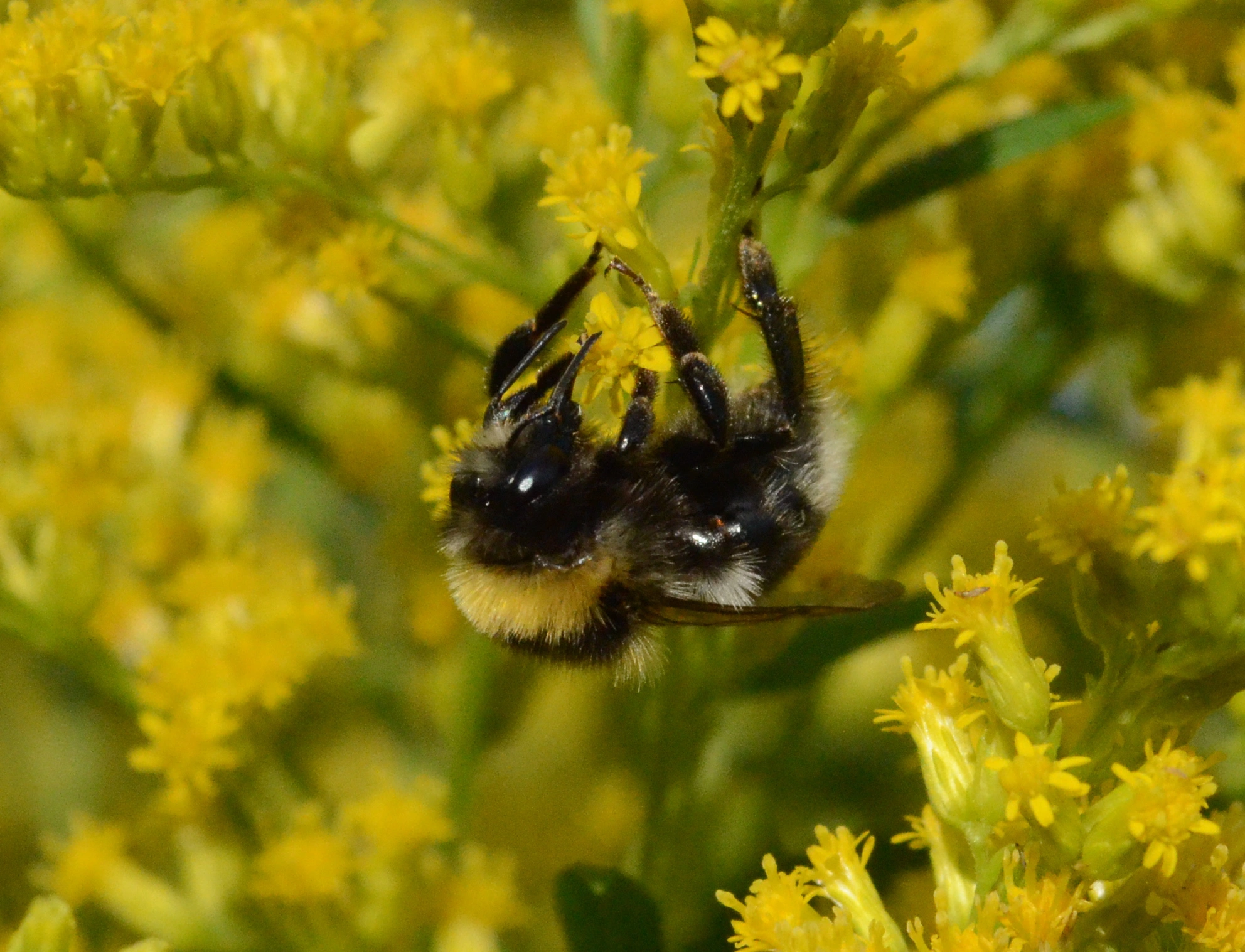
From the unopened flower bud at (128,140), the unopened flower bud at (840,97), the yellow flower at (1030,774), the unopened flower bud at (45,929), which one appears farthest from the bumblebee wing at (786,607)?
the unopened flower bud at (128,140)

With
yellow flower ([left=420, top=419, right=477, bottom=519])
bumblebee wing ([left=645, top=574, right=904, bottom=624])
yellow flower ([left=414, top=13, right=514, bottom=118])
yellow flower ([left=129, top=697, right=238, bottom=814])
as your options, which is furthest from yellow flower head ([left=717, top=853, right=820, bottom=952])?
yellow flower ([left=414, top=13, right=514, bottom=118])

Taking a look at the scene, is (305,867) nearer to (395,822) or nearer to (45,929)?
(395,822)

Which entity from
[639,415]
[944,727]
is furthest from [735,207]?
[944,727]

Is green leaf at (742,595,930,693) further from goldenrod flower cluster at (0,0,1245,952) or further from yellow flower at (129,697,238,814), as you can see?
yellow flower at (129,697,238,814)

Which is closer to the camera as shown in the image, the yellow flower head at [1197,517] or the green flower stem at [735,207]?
the yellow flower head at [1197,517]

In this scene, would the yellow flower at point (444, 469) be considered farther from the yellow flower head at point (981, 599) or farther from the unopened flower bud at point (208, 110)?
the yellow flower head at point (981, 599)
